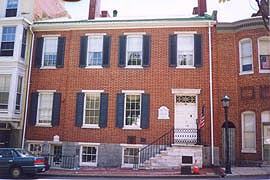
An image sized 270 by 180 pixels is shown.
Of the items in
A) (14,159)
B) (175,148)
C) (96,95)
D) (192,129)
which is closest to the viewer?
(14,159)

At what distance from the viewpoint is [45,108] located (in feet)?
71.1

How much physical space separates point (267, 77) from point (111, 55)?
9.51m

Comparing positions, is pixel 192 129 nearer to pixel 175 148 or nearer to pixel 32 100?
pixel 175 148

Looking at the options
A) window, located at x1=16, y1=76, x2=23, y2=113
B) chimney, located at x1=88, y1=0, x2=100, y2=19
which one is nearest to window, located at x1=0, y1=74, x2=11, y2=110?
window, located at x1=16, y1=76, x2=23, y2=113

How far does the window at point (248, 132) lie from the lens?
1903cm

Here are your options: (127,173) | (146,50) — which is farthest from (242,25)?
(127,173)

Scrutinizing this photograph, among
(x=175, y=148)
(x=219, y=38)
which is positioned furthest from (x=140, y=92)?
(x=219, y=38)

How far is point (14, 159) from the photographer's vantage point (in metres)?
16.4

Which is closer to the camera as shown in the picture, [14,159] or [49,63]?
[14,159]

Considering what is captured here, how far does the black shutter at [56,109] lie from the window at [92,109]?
1784 mm

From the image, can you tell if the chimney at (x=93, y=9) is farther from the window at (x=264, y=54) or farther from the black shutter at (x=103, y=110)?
the window at (x=264, y=54)

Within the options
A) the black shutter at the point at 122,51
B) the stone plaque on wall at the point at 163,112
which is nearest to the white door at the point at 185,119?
the stone plaque on wall at the point at 163,112

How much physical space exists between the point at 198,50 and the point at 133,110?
5.41m

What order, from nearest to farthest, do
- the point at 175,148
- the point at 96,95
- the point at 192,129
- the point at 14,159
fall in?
the point at 14,159 < the point at 175,148 < the point at 192,129 < the point at 96,95
